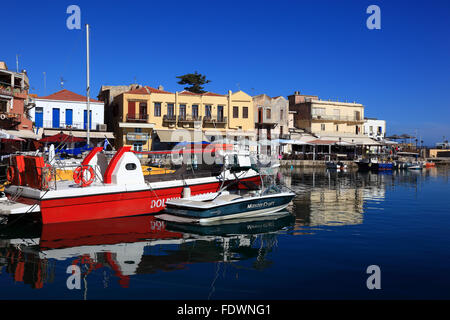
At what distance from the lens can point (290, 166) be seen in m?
49.7

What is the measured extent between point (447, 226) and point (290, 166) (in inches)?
1407

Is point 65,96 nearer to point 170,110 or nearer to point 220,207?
point 170,110

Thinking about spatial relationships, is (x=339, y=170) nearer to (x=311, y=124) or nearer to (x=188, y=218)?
(x=311, y=124)

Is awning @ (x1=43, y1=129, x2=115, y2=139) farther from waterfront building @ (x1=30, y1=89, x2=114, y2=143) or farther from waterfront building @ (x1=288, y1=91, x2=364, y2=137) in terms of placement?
waterfront building @ (x1=288, y1=91, x2=364, y2=137)

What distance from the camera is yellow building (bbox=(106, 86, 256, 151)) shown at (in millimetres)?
42781

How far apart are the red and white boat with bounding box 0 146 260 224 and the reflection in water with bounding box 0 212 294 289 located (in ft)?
1.57

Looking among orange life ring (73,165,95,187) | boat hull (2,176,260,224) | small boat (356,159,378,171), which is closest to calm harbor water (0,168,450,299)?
boat hull (2,176,260,224)

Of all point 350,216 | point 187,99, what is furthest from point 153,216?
point 187,99

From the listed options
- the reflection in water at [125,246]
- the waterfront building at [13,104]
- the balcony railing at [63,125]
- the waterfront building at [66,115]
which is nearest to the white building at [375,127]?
the waterfront building at [66,115]

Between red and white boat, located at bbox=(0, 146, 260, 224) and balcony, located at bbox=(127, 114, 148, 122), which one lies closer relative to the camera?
red and white boat, located at bbox=(0, 146, 260, 224)

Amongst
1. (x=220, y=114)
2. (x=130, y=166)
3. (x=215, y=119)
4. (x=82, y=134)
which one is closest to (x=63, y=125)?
(x=82, y=134)

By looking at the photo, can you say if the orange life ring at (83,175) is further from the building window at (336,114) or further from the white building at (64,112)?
the building window at (336,114)

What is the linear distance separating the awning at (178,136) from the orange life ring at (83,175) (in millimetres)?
27820

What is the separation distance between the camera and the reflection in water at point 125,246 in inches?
344
